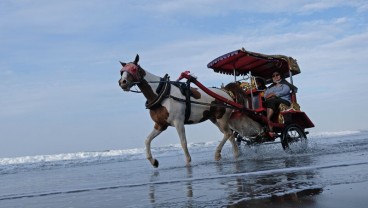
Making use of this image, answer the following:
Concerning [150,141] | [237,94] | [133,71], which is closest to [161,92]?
[133,71]

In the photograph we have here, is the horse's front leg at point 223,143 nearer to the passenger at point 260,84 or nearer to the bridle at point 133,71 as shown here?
the passenger at point 260,84

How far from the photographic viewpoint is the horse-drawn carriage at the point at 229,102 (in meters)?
8.92

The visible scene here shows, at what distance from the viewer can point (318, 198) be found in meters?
3.46

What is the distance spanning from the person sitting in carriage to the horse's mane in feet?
1.70

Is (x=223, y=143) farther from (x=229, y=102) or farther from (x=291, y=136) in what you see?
(x=291, y=136)

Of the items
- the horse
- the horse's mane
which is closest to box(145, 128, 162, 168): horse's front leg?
the horse

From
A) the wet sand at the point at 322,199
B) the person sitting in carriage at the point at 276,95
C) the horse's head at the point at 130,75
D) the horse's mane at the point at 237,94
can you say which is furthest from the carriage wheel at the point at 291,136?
the wet sand at the point at 322,199

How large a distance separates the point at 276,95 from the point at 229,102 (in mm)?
1263

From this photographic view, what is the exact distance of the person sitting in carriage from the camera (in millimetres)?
10391

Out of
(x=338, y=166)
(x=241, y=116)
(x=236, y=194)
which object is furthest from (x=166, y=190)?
(x=241, y=116)

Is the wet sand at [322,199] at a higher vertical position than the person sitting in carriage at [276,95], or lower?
lower

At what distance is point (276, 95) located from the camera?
10.5 meters

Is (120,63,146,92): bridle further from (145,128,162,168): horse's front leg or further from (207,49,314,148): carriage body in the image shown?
A: (207,49,314,148): carriage body

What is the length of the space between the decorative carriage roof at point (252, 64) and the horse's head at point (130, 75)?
2.53 meters
